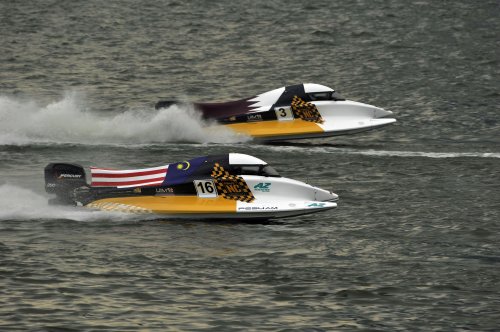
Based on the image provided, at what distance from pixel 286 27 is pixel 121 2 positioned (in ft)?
49.1

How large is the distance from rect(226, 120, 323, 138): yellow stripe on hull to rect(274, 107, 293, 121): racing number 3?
16cm

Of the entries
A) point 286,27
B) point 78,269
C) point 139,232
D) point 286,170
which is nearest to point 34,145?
point 286,170

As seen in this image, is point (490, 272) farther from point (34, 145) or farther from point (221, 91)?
point (221, 91)

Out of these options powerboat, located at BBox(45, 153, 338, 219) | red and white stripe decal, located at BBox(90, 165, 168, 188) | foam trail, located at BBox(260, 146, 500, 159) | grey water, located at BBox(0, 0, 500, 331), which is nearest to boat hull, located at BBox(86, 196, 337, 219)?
powerboat, located at BBox(45, 153, 338, 219)

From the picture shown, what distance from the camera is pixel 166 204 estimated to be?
32.6 m

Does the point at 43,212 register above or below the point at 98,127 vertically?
below

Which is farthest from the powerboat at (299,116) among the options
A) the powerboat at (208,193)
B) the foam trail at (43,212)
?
the foam trail at (43,212)

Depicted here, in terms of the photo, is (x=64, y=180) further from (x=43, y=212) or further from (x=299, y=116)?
(x=299, y=116)

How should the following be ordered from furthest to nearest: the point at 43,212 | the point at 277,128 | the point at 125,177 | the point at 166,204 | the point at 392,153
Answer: the point at 277,128
the point at 392,153
the point at 125,177
the point at 43,212
the point at 166,204

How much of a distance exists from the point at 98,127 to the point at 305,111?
8555mm

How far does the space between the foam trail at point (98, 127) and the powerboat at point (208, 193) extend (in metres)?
11.8

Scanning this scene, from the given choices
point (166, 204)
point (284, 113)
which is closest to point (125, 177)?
point (166, 204)

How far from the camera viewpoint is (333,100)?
4500cm

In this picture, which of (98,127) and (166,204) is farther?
(98,127)
